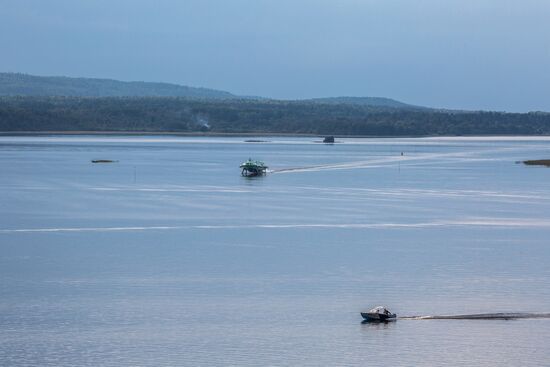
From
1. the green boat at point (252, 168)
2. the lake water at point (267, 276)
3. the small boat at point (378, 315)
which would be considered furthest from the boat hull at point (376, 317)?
the green boat at point (252, 168)

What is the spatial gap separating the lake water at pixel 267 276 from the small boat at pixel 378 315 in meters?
0.27

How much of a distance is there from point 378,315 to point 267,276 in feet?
17.5

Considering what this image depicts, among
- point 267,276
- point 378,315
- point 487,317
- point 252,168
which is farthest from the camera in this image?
point 252,168

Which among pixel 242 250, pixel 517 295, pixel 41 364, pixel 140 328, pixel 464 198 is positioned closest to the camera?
pixel 41 364

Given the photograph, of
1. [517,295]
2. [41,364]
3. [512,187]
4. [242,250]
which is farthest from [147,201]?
[41,364]

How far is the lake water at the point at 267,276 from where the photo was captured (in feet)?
61.1

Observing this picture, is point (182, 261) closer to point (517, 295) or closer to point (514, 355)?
point (517, 295)

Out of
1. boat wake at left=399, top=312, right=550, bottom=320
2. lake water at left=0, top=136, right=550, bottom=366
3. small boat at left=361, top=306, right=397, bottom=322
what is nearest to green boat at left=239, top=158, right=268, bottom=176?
lake water at left=0, top=136, right=550, bottom=366

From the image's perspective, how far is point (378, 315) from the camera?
66.9ft

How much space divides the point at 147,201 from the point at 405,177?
22439 millimetres

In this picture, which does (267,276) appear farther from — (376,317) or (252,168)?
(252,168)

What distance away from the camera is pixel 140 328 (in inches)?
782

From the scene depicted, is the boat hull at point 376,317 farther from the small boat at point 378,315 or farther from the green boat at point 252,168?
the green boat at point 252,168

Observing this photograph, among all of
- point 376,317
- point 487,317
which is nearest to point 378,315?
point 376,317
